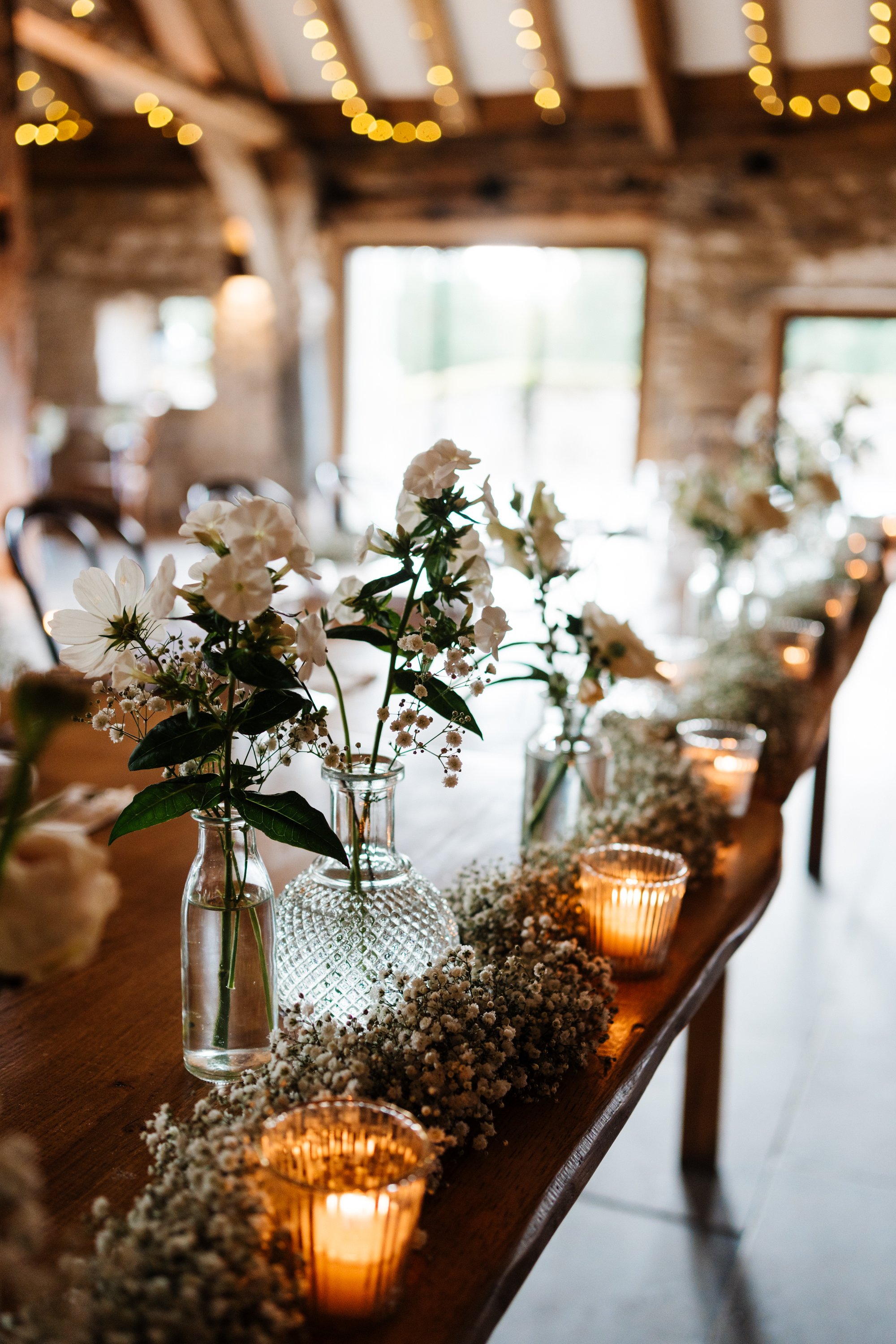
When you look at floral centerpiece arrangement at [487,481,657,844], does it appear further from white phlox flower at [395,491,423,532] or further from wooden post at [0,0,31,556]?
wooden post at [0,0,31,556]

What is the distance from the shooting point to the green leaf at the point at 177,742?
0.82m

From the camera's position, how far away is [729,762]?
159cm

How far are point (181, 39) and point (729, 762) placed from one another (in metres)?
7.25

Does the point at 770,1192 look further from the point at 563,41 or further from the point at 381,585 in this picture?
the point at 563,41

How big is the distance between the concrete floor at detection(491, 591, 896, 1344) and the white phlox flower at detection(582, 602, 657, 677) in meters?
1.09

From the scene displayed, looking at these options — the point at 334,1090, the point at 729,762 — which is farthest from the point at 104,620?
the point at 729,762

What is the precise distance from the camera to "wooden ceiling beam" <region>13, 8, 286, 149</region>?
609cm

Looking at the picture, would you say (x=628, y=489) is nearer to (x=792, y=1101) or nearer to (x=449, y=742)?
(x=792, y=1101)

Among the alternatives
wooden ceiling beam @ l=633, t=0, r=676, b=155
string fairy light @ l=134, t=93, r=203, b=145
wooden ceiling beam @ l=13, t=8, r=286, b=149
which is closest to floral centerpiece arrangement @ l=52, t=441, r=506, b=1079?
wooden ceiling beam @ l=13, t=8, r=286, b=149

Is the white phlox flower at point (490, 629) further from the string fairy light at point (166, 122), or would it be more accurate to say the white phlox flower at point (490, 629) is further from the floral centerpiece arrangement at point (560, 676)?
the string fairy light at point (166, 122)

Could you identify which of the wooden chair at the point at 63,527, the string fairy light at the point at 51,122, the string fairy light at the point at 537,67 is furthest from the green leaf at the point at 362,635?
the string fairy light at the point at 51,122

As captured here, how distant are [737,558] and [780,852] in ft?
3.44

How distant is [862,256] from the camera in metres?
7.36

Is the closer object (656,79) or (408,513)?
(408,513)
